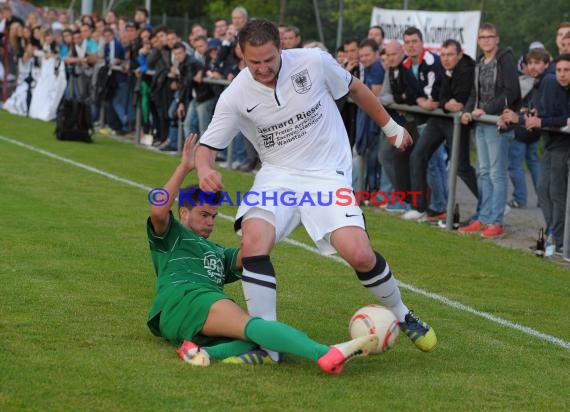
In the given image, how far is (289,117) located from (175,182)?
0.83m

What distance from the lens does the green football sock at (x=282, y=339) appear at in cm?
627

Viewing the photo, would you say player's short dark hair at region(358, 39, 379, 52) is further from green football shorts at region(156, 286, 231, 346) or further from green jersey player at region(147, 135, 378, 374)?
green football shorts at region(156, 286, 231, 346)

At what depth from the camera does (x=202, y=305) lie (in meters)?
6.73

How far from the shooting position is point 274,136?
712cm

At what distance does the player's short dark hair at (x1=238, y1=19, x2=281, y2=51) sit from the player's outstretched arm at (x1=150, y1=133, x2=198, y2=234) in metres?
0.62

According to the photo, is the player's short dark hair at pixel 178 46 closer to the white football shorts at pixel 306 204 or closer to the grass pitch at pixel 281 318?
the grass pitch at pixel 281 318

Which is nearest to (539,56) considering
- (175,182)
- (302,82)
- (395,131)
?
(395,131)

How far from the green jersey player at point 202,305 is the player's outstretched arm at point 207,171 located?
107 millimetres

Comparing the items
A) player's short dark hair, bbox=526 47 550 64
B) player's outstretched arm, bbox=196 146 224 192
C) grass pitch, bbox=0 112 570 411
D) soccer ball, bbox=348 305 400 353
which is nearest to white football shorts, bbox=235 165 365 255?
player's outstretched arm, bbox=196 146 224 192

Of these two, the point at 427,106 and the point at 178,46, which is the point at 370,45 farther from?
the point at 178,46

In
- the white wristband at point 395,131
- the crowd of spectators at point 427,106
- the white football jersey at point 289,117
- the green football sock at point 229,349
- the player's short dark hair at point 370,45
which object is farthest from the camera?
the player's short dark hair at point 370,45

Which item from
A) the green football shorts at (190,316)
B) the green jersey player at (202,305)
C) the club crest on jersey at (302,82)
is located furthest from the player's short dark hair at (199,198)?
the club crest on jersey at (302,82)

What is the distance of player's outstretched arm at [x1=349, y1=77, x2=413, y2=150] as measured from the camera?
7.49 metres

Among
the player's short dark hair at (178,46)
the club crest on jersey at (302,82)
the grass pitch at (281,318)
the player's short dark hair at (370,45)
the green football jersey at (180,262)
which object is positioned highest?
the club crest on jersey at (302,82)
